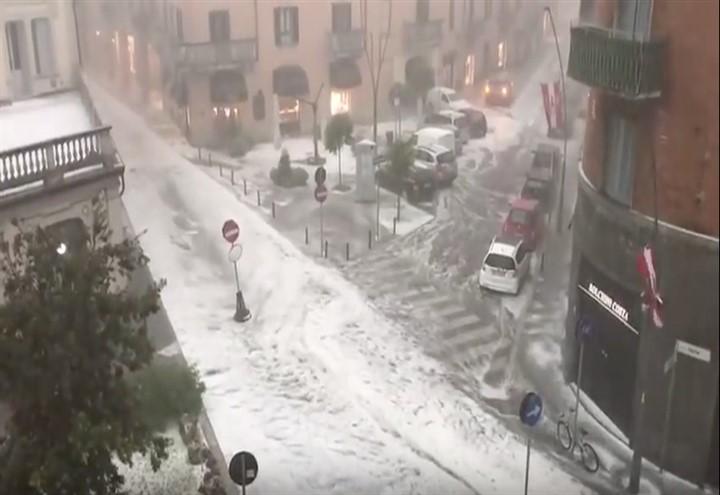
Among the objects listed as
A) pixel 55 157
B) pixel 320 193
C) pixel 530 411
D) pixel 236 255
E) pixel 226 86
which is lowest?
pixel 530 411

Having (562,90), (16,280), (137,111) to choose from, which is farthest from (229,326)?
(562,90)

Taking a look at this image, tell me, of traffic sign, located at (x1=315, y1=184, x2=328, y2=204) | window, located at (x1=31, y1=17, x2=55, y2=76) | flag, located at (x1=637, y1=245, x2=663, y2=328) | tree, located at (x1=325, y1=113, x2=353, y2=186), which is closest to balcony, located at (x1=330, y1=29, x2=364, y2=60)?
tree, located at (x1=325, y1=113, x2=353, y2=186)

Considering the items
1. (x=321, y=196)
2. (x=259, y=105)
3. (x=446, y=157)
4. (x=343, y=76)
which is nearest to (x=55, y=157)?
(x=259, y=105)

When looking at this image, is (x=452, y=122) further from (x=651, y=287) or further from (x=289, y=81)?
(x=651, y=287)

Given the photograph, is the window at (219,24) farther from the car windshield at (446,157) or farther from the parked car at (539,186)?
the parked car at (539,186)

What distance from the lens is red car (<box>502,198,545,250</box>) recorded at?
32.2ft

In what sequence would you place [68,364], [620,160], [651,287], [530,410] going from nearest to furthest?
[68,364]
[651,287]
[530,410]
[620,160]

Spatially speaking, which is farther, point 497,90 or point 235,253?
point 497,90

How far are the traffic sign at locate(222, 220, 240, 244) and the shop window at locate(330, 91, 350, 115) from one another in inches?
61.2

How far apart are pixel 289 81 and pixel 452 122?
5.73 ft

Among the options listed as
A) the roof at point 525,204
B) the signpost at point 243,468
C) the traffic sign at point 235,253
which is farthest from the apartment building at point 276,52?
the signpost at point 243,468

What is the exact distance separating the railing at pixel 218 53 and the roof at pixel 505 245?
10.3 feet

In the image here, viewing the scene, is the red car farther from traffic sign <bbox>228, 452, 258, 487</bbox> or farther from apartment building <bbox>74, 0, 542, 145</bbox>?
traffic sign <bbox>228, 452, 258, 487</bbox>

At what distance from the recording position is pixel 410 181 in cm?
1013
